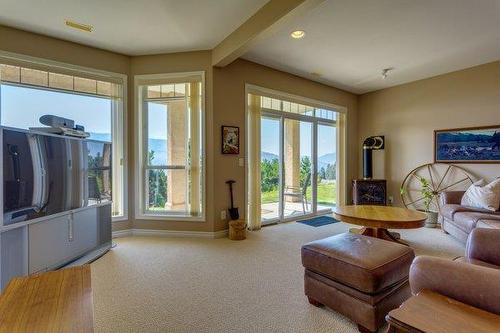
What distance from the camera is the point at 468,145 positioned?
4.41 meters

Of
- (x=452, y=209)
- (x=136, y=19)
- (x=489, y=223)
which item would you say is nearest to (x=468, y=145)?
(x=452, y=209)

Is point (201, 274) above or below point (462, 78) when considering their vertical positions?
below

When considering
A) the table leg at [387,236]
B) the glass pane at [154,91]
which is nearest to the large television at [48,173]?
the glass pane at [154,91]

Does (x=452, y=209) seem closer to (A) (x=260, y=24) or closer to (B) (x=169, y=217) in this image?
(A) (x=260, y=24)

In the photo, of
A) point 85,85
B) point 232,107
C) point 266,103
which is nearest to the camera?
point 85,85

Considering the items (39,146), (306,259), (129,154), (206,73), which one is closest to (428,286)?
(306,259)

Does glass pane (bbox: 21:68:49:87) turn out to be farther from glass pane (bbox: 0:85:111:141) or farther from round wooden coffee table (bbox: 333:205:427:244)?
round wooden coffee table (bbox: 333:205:427:244)

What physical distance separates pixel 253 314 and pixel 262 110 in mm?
3309

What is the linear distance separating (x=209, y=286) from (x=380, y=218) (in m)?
1.95

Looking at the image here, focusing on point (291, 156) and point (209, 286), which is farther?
point (291, 156)

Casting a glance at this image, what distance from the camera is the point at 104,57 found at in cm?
372

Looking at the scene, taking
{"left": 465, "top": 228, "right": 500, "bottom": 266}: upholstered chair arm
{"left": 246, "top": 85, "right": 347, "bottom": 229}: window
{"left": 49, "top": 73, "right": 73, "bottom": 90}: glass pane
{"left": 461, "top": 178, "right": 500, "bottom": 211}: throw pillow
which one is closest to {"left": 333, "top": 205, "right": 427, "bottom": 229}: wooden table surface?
{"left": 465, "top": 228, "right": 500, "bottom": 266}: upholstered chair arm

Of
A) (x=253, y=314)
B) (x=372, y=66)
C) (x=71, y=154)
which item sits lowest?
(x=253, y=314)

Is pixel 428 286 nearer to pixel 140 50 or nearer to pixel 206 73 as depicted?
pixel 206 73
